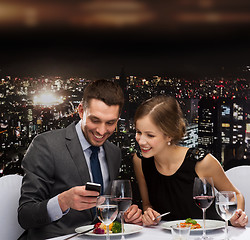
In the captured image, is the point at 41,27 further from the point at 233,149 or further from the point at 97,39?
the point at 233,149

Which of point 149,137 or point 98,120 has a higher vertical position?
point 98,120

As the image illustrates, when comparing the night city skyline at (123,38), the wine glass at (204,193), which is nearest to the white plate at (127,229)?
the wine glass at (204,193)

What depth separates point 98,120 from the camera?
237 centimetres

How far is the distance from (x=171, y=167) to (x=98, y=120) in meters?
0.57

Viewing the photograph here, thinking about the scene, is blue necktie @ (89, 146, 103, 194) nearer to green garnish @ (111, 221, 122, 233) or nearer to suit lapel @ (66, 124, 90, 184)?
suit lapel @ (66, 124, 90, 184)

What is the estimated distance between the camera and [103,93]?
238 centimetres

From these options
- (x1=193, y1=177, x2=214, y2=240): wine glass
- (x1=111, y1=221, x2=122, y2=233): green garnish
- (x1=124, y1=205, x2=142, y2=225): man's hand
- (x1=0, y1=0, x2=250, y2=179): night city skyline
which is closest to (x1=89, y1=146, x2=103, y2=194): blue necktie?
(x1=124, y1=205, x2=142, y2=225): man's hand

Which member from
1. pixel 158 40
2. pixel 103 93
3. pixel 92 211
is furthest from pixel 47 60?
pixel 92 211

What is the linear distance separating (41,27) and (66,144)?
2030mm

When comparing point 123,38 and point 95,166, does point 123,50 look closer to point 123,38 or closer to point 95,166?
point 123,38

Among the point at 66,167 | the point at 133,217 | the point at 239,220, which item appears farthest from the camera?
the point at 66,167

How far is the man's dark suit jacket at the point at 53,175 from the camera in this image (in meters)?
2.18

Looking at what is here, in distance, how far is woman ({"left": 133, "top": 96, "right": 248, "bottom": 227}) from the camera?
250 cm

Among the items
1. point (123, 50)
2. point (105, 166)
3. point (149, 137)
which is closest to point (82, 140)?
point (105, 166)
